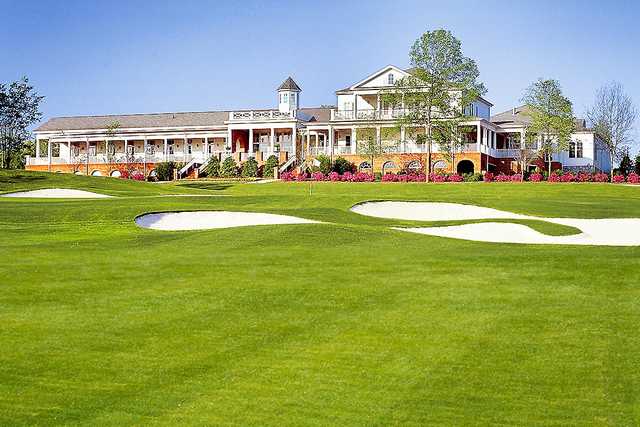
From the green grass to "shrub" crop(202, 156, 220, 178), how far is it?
189 feet

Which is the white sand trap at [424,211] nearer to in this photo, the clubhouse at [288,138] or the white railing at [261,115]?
the clubhouse at [288,138]

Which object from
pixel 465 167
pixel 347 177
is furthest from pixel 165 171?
pixel 465 167

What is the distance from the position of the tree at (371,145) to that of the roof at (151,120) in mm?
11158

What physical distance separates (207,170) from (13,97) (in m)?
19.1

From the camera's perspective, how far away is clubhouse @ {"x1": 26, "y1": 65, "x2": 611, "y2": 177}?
7569cm

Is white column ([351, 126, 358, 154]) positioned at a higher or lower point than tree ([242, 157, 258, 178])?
higher

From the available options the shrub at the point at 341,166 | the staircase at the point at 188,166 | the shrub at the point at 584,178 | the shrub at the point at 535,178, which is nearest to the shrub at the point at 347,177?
the shrub at the point at 341,166

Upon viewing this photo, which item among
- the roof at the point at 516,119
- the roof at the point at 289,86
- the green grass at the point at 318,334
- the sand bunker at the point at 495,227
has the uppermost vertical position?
the roof at the point at 289,86

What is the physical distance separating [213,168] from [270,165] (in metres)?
5.62

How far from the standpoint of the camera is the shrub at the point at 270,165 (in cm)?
7560

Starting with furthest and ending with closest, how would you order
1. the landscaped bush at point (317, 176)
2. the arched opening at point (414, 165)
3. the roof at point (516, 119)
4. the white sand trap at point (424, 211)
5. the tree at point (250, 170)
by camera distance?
the roof at point (516, 119)
the tree at point (250, 170)
the arched opening at point (414, 165)
the landscaped bush at point (317, 176)
the white sand trap at point (424, 211)

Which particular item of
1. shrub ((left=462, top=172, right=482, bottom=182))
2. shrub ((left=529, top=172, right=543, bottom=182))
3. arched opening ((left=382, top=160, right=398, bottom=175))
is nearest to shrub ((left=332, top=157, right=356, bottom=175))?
arched opening ((left=382, top=160, right=398, bottom=175))

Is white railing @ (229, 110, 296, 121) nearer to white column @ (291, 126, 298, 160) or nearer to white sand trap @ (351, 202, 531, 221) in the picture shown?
white column @ (291, 126, 298, 160)

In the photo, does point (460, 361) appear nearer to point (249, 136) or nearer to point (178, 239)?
point (178, 239)
